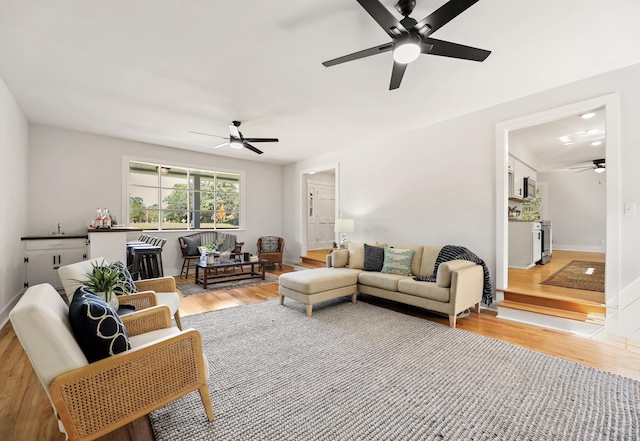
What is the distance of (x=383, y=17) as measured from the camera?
1.79 meters

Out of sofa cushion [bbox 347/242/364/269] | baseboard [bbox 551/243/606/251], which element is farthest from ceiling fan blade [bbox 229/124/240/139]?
baseboard [bbox 551/243/606/251]

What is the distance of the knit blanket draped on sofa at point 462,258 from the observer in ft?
12.0

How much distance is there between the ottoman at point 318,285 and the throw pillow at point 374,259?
227 millimetres

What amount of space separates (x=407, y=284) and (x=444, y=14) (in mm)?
2775

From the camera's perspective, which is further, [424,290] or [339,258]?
[339,258]

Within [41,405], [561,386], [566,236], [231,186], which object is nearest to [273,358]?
[41,405]

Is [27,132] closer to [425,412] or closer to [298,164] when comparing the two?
[298,164]

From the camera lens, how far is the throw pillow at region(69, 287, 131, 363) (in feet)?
4.64

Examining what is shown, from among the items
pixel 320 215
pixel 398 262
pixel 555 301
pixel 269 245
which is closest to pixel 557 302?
pixel 555 301

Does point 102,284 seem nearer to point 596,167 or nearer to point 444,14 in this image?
point 444,14

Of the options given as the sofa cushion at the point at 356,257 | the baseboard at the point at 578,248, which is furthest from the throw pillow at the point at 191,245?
the baseboard at the point at 578,248

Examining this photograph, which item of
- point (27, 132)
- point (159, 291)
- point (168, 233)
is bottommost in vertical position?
point (159, 291)

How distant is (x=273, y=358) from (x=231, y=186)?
5413 mm

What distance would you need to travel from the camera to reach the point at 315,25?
2.25 m
